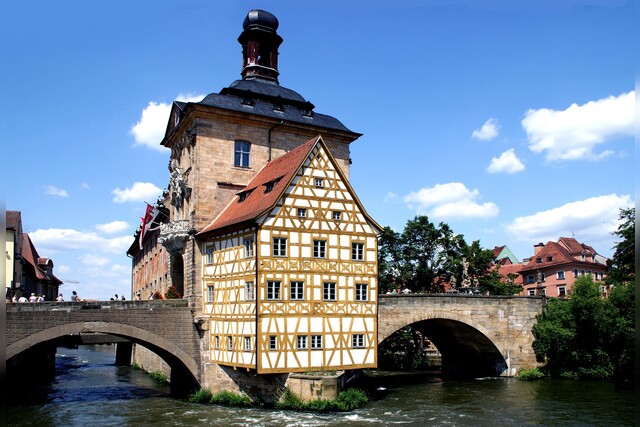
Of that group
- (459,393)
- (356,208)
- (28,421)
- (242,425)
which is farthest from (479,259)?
(28,421)

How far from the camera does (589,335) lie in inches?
1415

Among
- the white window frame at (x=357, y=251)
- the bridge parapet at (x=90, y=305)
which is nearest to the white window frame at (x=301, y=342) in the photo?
the white window frame at (x=357, y=251)

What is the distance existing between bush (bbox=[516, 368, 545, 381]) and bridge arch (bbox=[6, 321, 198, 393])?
17827 millimetres

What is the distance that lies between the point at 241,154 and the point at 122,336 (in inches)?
397

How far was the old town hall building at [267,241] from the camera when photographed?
25.5m

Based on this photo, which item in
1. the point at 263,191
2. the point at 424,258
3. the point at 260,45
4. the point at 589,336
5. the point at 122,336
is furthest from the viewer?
the point at 424,258

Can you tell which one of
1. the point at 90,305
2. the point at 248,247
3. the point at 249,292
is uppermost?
the point at 248,247

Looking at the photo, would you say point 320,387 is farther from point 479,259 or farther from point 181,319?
point 479,259

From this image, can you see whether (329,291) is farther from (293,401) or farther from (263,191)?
(263,191)

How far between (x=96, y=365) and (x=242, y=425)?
34886mm

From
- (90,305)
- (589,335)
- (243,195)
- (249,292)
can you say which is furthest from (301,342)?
(589,335)

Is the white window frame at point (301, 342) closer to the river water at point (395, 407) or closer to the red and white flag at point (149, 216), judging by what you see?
the river water at point (395, 407)

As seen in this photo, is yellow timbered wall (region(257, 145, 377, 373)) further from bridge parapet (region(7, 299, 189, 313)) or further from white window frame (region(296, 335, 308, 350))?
bridge parapet (region(7, 299, 189, 313))

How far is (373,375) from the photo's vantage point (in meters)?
40.1
